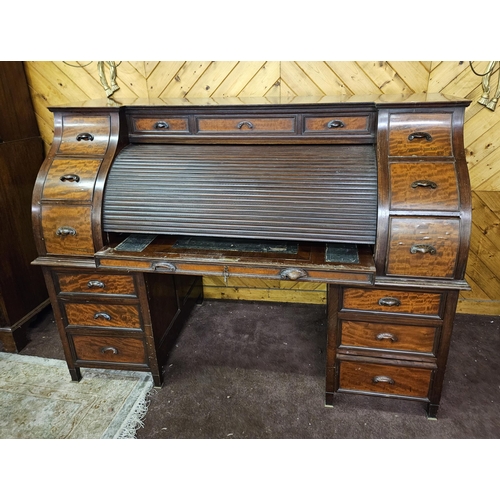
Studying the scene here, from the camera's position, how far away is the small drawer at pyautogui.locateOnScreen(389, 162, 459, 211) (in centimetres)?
149

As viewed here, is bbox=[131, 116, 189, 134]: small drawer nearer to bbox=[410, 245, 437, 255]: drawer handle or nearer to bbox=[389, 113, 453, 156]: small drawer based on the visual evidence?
bbox=[389, 113, 453, 156]: small drawer

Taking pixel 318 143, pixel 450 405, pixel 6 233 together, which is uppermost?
pixel 318 143

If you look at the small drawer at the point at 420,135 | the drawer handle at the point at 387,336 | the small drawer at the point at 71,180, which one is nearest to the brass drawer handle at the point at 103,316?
the small drawer at the point at 71,180

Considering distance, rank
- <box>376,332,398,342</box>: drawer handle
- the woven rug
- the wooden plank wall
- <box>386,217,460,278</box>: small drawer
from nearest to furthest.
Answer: <box>386,217,460,278</box>: small drawer < <box>376,332,398,342</box>: drawer handle < the woven rug < the wooden plank wall

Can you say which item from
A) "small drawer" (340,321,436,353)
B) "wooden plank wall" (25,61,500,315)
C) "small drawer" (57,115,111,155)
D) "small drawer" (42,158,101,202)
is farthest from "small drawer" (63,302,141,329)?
"wooden plank wall" (25,61,500,315)

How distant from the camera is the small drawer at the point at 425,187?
1.49 m

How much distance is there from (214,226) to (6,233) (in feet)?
4.71

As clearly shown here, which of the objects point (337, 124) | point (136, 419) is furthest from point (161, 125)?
point (136, 419)

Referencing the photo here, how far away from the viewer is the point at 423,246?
1501 millimetres

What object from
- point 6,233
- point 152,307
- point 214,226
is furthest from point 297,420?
point 6,233

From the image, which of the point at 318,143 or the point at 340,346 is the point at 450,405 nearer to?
the point at 340,346

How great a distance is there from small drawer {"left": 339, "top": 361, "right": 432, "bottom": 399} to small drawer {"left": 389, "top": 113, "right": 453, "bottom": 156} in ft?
3.17

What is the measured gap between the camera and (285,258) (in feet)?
5.24

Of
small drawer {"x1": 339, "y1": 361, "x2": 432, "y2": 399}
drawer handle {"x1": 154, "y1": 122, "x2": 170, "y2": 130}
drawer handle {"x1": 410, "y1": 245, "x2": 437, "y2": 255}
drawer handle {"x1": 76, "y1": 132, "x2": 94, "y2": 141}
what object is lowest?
small drawer {"x1": 339, "y1": 361, "x2": 432, "y2": 399}
